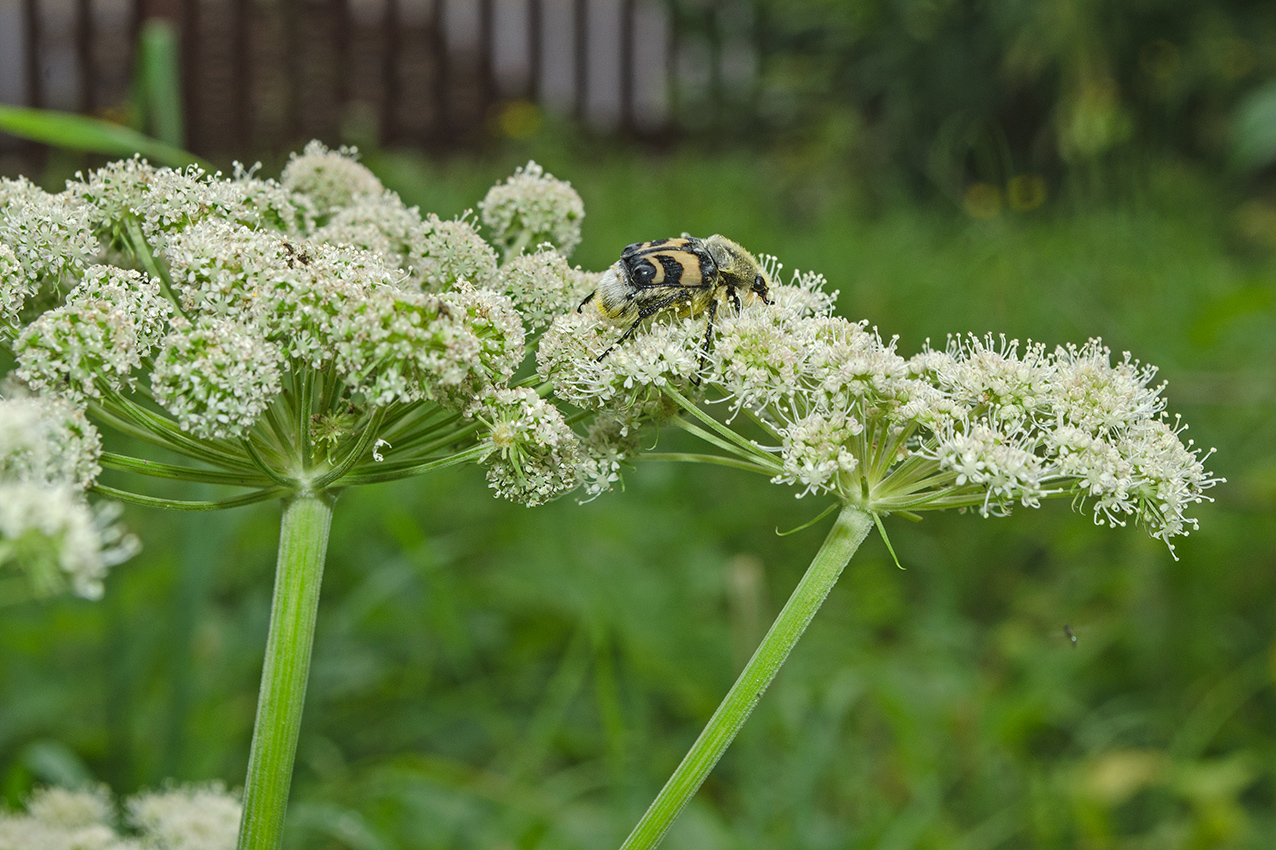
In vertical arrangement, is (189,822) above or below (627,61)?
below

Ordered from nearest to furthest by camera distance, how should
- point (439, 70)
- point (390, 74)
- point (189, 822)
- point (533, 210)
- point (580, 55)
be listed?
point (189, 822) → point (533, 210) → point (390, 74) → point (439, 70) → point (580, 55)

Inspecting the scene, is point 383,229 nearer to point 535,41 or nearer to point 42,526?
point 42,526

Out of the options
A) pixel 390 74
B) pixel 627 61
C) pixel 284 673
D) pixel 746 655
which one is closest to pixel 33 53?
pixel 390 74

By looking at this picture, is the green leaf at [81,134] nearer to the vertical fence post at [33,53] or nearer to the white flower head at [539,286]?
the white flower head at [539,286]

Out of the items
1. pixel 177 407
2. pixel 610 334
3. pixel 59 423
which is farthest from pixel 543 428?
pixel 59 423

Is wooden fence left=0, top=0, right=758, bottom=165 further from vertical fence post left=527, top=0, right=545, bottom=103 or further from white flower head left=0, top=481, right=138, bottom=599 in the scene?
white flower head left=0, top=481, right=138, bottom=599

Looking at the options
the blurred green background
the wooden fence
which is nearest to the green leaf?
the blurred green background

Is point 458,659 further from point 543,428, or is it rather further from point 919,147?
point 919,147

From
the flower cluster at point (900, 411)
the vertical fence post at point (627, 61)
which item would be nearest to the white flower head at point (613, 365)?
the flower cluster at point (900, 411)
